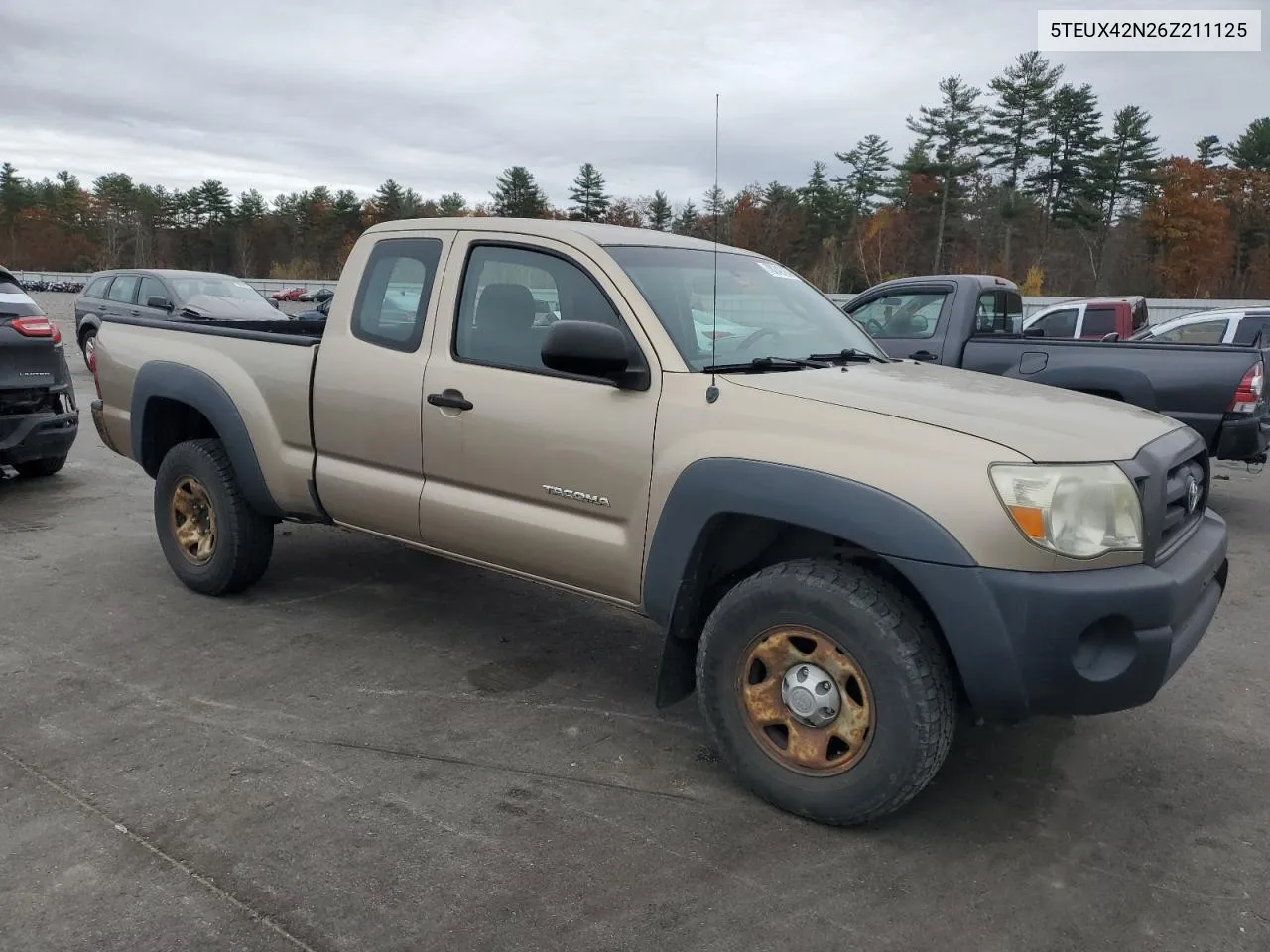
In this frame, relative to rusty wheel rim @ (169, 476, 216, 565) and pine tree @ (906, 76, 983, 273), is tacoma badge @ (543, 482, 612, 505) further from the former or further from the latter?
pine tree @ (906, 76, 983, 273)

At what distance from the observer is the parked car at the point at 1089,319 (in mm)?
14445

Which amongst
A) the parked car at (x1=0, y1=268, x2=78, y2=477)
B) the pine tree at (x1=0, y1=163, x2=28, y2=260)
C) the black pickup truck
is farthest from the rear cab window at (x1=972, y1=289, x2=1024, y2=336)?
the pine tree at (x1=0, y1=163, x2=28, y2=260)

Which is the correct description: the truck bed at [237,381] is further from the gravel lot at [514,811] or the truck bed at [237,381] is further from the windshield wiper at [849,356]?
the windshield wiper at [849,356]

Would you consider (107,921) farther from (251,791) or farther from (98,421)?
(98,421)

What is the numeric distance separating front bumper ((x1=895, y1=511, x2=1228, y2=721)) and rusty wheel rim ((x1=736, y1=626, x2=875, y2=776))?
0.34 meters

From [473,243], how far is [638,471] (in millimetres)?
1430

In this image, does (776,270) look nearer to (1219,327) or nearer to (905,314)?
(905,314)

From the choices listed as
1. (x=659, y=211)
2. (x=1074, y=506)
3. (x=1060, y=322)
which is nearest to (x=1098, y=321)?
(x=1060, y=322)

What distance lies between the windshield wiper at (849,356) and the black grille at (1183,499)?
1238 mm

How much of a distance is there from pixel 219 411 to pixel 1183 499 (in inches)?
166

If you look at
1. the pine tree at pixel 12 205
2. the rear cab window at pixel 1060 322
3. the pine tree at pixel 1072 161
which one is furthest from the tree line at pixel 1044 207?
the pine tree at pixel 12 205

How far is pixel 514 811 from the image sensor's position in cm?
325

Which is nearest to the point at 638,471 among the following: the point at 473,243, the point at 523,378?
the point at 523,378

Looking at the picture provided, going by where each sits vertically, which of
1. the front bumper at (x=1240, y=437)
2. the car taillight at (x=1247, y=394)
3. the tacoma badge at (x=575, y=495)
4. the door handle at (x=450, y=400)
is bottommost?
the front bumper at (x=1240, y=437)
